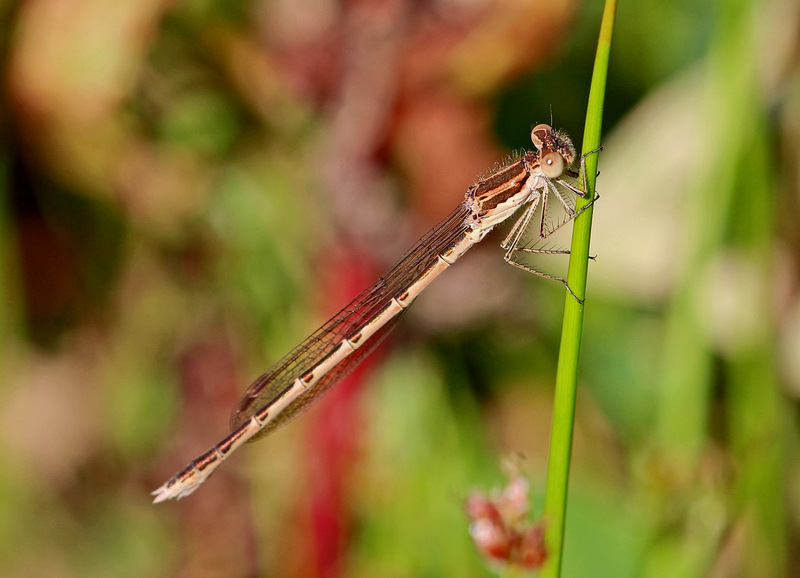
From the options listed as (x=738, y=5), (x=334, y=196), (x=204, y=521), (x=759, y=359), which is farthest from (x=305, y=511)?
(x=738, y=5)

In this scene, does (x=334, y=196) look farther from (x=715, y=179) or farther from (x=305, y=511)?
(x=715, y=179)

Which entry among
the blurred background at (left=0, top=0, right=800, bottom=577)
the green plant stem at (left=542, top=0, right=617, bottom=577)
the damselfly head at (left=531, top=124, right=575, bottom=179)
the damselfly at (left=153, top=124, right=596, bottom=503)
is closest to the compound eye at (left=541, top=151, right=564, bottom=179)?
the damselfly head at (left=531, top=124, right=575, bottom=179)

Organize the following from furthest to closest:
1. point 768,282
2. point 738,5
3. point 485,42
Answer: point 485,42, point 768,282, point 738,5

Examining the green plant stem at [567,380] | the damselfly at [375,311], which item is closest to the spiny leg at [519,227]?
the damselfly at [375,311]

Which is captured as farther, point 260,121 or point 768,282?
point 260,121

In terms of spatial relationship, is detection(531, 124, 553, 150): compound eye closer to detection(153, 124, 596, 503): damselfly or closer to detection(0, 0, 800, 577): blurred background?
detection(153, 124, 596, 503): damselfly

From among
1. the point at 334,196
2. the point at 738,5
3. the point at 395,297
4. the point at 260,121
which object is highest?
the point at 260,121

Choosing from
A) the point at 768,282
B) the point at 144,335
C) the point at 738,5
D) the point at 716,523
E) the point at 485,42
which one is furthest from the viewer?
the point at 144,335
